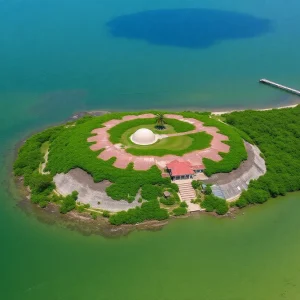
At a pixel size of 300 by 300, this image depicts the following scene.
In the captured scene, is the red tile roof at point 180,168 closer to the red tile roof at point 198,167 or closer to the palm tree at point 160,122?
the red tile roof at point 198,167

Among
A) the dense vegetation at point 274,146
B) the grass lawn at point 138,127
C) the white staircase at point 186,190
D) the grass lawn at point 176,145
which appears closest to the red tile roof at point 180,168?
the white staircase at point 186,190

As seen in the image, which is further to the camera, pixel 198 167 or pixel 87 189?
pixel 198 167

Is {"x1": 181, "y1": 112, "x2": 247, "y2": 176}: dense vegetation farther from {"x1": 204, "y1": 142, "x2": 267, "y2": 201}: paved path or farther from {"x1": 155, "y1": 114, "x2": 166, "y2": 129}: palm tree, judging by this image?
{"x1": 155, "y1": 114, "x2": 166, "y2": 129}: palm tree

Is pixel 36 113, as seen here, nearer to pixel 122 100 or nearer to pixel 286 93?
pixel 122 100

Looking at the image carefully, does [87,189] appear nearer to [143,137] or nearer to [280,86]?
[143,137]

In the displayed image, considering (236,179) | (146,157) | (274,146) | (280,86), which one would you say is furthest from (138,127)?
(280,86)
